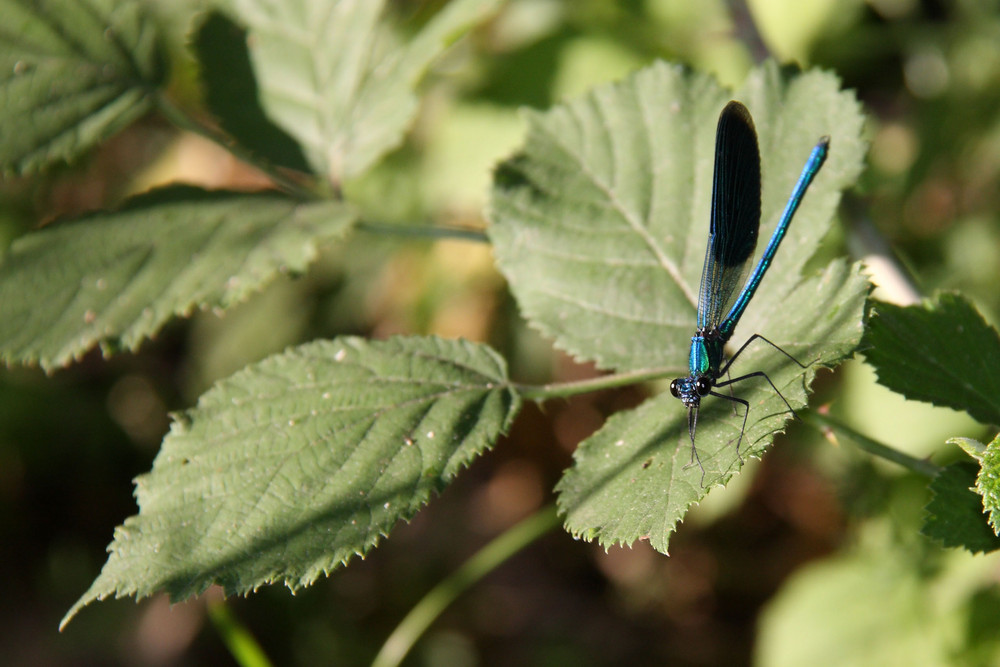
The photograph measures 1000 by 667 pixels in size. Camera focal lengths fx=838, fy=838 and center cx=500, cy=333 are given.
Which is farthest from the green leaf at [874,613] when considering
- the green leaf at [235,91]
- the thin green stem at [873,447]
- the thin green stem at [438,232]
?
the green leaf at [235,91]

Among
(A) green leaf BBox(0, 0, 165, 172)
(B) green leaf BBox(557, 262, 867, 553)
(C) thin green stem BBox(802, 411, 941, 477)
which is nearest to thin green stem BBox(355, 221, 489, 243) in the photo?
(B) green leaf BBox(557, 262, 867, 553)

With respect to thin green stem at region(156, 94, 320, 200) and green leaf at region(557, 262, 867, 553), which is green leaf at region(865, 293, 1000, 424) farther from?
thin green stem at region(156, 94, 320, 200)

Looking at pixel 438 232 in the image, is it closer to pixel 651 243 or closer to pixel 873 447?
pixel 651 243

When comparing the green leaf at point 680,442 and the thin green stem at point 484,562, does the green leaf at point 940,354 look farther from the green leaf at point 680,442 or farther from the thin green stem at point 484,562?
the thin green stem at point 484,562

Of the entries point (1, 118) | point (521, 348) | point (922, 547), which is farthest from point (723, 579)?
point (1, 118)

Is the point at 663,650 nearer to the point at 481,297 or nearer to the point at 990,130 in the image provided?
the point at 481,297

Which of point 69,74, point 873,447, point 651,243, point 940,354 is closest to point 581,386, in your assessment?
point 651,243
